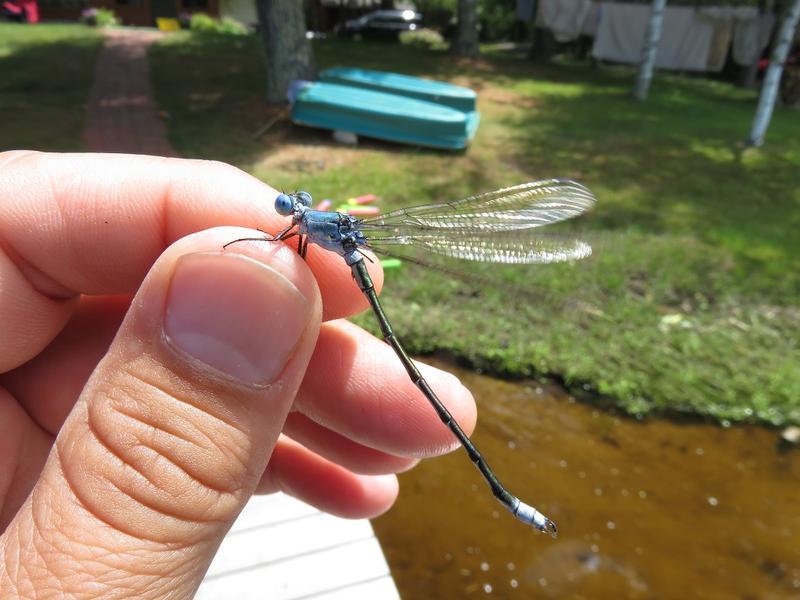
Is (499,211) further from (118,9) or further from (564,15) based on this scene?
(118,9)

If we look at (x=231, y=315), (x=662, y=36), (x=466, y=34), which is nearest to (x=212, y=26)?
(x=466, y=34)

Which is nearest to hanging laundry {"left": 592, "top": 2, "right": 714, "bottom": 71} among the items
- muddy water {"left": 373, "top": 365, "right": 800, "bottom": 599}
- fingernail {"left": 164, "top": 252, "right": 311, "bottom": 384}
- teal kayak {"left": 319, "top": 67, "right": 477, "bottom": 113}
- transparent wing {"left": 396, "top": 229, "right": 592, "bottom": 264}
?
teal kayak {"left": 319, "top": 67, "right": 477, "bottom": 113}

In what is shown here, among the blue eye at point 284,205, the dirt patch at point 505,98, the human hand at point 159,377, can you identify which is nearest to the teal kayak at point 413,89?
the dirt patch at point 505,98

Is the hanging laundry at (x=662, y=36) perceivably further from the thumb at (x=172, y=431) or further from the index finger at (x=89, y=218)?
the thumb at (x=172, y=431)

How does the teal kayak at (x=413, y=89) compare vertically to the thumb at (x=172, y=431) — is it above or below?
below

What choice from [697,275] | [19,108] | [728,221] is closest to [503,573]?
[697,275]

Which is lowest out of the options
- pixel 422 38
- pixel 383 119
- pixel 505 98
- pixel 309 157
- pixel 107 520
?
pixel 309 157
